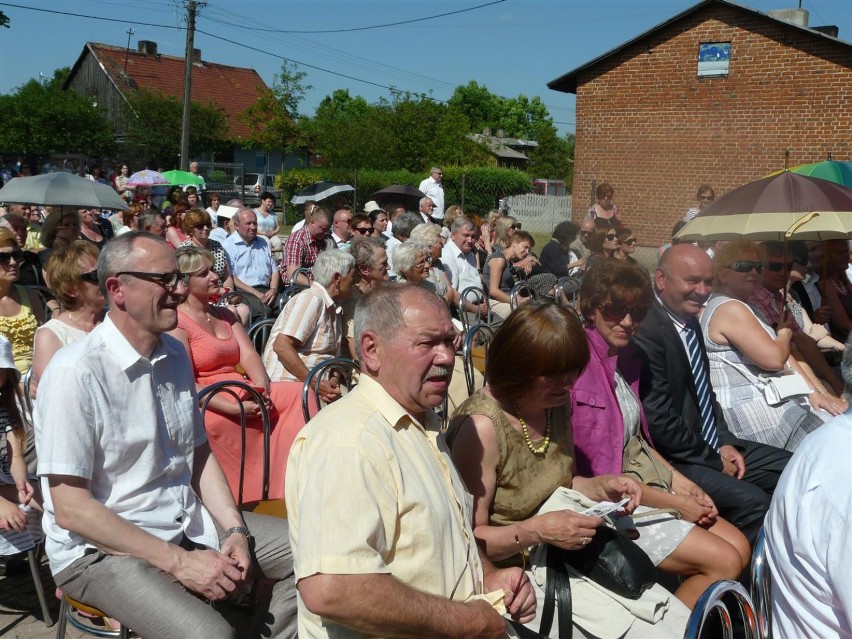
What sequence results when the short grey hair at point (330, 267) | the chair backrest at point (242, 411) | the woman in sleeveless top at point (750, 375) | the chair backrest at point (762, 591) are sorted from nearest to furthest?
the chair backrest at point (762, 591), the chair backrest at point (242, 411), the woman in sleeveless top at point (750, 375), the short grey hair at point (330, 267)

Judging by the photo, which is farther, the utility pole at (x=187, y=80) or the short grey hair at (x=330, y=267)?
the utility pole at (x=187, y=80)

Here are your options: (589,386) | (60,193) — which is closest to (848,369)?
(589,386)

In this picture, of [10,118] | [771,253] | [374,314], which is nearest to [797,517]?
[374,314]

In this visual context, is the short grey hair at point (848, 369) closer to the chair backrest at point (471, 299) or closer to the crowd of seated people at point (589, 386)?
the crowd of seated people at point (589, 386)

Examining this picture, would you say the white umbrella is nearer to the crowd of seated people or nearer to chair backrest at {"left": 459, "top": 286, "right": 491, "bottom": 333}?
chair backrest at {"left": 459, "top": 286, "right": 491, "bottom": 333}

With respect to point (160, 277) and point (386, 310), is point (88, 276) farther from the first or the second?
point (386, 310)

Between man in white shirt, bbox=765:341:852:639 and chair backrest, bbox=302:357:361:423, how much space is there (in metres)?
2.18

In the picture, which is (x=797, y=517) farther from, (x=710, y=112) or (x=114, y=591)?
(x=710, y=112)

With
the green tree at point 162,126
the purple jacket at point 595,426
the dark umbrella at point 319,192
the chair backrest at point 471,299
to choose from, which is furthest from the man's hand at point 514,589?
the green tree at point 162,126

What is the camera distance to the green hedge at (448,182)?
91.3ft

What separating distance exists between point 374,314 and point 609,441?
1.52 m

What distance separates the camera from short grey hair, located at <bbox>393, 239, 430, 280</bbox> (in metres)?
6.83

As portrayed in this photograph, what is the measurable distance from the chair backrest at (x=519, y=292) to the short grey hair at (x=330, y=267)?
256 centimetres

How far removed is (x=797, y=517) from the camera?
78.6 inches
